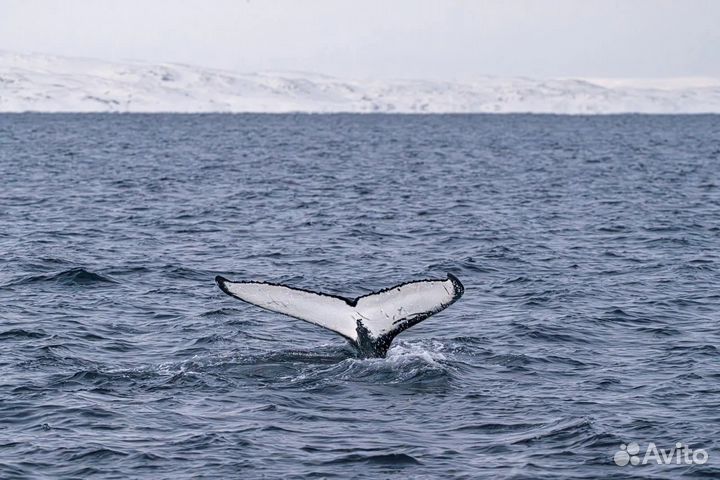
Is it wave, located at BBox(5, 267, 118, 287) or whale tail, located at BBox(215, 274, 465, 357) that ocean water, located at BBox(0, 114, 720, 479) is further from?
whale tail, located at BBox(215, 274, 465, 357)

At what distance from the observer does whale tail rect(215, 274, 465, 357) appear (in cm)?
1423

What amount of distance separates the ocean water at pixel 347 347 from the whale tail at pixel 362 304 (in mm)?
972

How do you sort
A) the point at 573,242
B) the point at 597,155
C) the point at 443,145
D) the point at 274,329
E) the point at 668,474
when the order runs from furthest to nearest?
1. the point at 443,145
2. the point at 597,155
3. the point at 573,242
4. the point at 274,329
5. the point at 668,474

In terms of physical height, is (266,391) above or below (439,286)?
below

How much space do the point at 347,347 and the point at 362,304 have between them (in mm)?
3164

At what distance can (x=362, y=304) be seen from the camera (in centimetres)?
1499

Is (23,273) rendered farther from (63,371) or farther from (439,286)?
(439,286)

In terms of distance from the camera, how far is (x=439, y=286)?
47.4 ft

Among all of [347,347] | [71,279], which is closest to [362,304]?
[347,347]

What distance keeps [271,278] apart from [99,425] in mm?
11521

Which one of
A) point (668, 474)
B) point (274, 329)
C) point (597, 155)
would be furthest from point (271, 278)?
point (597, 155)

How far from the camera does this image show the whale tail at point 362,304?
46.7 feet

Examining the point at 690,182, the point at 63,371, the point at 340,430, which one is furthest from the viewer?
the point at 690,182

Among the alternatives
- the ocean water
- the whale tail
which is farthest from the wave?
the whale tail
